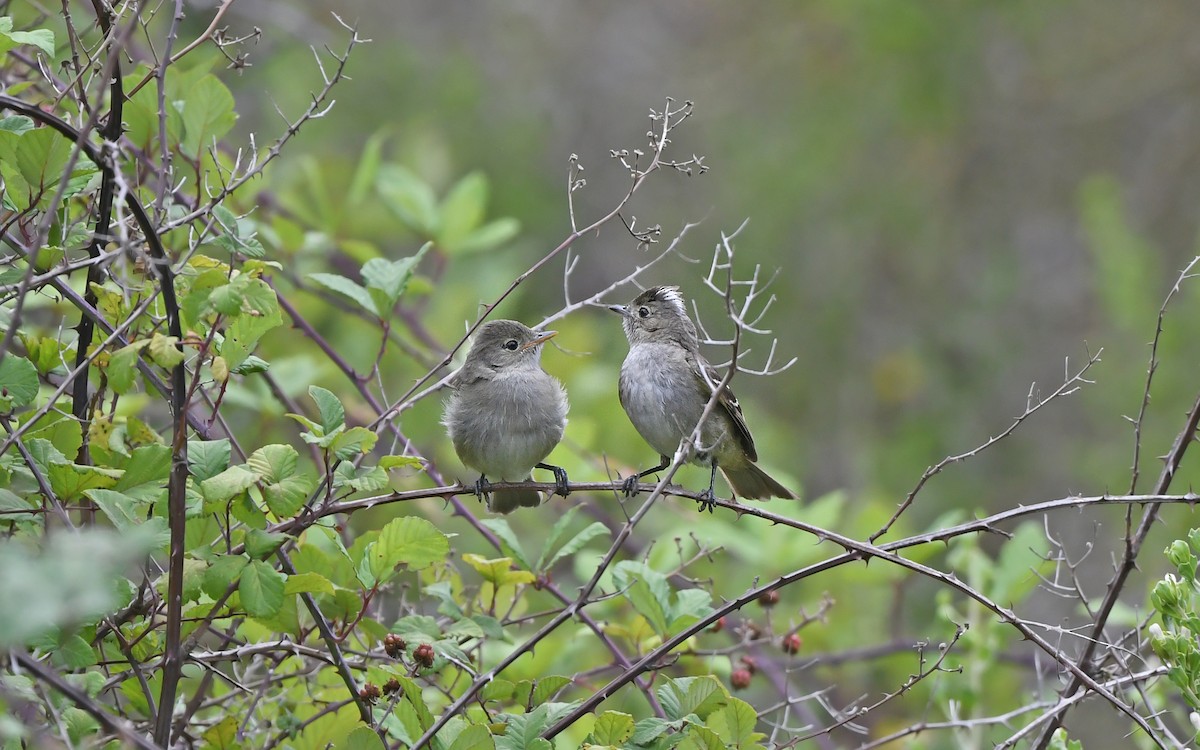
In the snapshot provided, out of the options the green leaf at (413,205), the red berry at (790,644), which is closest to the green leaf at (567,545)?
the red berry at (790,644)

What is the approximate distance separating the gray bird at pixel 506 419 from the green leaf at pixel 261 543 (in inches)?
87.0

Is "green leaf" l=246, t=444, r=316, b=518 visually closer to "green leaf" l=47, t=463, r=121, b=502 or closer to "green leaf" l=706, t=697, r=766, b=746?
"green leaf" l=47, t=463, r=121, b=502

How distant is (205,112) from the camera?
3391mm

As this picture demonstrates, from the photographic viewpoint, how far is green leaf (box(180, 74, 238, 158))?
132 inches

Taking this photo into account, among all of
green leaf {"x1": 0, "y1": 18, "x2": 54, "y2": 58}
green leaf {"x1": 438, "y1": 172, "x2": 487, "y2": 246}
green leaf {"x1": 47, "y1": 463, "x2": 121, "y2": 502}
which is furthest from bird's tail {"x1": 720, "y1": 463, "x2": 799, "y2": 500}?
green leaf {"x1": 0, "y1": 18, "x2": 54, "y2": 58}

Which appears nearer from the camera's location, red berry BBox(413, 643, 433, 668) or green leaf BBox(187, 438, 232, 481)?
green leaf BBox(187, 438, 232, 481)

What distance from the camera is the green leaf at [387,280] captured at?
3.71 m

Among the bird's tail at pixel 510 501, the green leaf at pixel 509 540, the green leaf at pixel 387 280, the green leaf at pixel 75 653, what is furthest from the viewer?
the bird's tail at pixel 510 501

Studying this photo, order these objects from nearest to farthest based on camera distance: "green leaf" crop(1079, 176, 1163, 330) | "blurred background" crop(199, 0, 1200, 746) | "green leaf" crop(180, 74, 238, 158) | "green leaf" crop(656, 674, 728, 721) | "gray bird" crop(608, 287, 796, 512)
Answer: "green leaf" crop(656, 674, 728, 721) < "green leaf" crop(180, 74, 238, 158) < "gray bird" crop(608, 287, 796, 512) < "green leaf" crop(1079, 176, 1163, 330) < "blurred background" crop(199, 0, 1200, 746)

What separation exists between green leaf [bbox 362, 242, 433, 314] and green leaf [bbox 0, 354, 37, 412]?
3.96 feet

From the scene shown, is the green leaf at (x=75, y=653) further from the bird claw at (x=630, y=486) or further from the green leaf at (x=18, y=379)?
the bird claw at (x=630, y=486)

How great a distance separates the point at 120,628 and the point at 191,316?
0.90 meters

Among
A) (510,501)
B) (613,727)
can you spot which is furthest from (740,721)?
(510,501)

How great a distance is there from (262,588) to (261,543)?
0.10m
